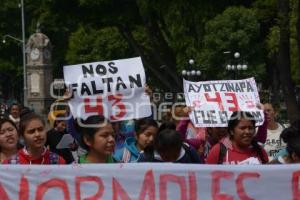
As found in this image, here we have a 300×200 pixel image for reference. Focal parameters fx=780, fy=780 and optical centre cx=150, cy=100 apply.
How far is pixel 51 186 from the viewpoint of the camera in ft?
17.2

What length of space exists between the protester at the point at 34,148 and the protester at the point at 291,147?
161 centimetres

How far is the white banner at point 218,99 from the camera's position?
7.91 m

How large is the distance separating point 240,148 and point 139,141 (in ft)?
3.66

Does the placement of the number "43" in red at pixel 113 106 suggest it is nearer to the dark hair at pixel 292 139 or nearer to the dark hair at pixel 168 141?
the dark hair at pixel 168 141

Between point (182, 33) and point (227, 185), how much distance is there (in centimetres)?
2706

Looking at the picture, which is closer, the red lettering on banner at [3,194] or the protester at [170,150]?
the red lettering on banner at [3,194]

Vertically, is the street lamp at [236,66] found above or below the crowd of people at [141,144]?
above

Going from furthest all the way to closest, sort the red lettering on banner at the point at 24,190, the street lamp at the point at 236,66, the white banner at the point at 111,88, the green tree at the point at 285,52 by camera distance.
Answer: the street lamp at the point at 236,66, the green tree at the point at 285,52, the white banner at the point at 111,88, the red lettering on banner at the point at 24,190

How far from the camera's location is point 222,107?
815 centimetres

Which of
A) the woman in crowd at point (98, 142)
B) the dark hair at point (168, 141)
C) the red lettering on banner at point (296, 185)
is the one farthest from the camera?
the dark hair at point (168, 141)

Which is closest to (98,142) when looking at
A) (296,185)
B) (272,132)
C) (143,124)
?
(296,185)

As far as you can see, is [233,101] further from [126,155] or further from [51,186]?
[51,186]

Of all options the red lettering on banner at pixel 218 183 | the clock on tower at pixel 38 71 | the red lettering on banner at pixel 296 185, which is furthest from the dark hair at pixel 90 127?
the clock on tower at pixel 38 71

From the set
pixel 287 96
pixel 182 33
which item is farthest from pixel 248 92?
pixel 182 33
